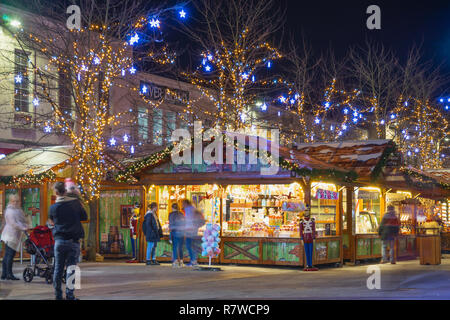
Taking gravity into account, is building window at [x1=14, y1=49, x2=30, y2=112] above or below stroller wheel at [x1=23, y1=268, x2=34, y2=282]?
above

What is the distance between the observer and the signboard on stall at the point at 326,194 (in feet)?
64.0

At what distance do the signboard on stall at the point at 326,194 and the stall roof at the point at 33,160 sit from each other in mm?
7749

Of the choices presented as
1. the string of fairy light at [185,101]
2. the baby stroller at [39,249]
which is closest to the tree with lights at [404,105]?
the string of fairy light at [185,101]

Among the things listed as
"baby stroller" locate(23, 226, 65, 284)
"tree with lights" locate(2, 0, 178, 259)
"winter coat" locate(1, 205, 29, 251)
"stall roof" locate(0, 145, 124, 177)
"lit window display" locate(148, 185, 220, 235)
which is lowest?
"baby stroller" locate(23, 226, 65, 284)

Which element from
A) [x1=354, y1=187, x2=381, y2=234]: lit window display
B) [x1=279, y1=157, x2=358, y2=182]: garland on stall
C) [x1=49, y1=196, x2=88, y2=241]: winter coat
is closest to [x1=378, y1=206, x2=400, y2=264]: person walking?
[x1=354, y1=187, x2=381, y2=234]: lit window display

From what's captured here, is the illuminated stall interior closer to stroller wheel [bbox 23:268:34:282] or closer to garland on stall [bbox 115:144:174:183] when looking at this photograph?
garland on stall [bbox 115:144:174:183]

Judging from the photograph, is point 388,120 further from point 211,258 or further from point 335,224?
point 211,258

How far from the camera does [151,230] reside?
19312 millimetres

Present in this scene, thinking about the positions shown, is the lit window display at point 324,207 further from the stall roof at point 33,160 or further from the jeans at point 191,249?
the stall roof at point 33,160

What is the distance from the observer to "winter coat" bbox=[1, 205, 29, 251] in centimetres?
1452

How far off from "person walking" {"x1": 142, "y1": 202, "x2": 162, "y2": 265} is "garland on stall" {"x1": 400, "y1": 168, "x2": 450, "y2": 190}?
9485mm

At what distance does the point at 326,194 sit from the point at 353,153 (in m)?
2.97

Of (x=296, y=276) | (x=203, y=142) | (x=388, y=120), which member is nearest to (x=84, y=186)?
(x=203, y=142)

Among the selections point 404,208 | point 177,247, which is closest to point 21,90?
point 177,247
